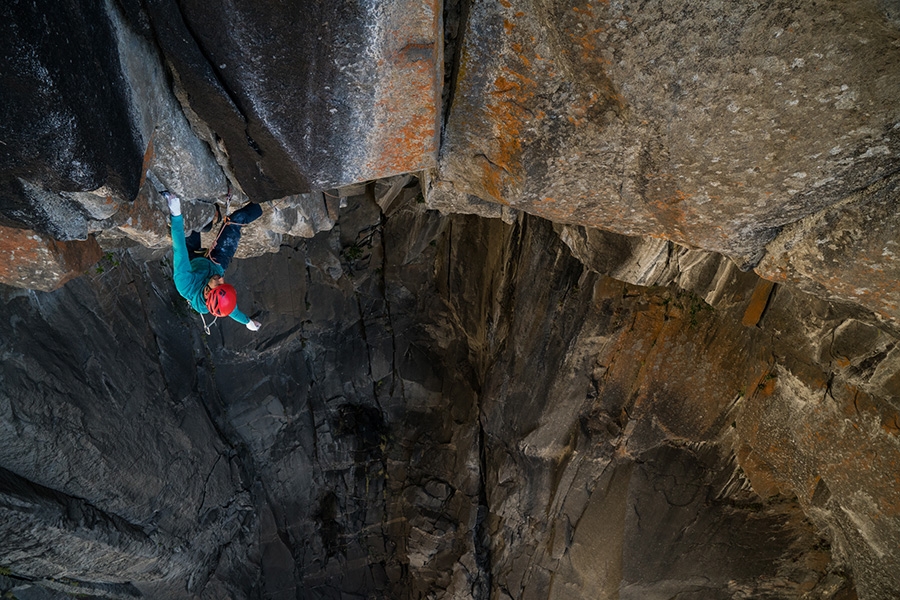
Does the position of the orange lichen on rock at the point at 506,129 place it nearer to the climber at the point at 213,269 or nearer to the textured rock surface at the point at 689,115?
the textured rock surface at the point at 689,115

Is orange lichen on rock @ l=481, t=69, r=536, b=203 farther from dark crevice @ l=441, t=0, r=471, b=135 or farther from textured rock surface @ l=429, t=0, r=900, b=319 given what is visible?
dark crevice @ l=441, t=0, r=471, b=135

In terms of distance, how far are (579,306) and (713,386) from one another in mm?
1715

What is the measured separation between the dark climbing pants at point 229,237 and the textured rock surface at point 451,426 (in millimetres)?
2754

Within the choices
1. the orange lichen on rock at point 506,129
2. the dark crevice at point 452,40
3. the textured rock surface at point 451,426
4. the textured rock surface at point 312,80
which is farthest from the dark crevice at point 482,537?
the dark crevice at point 452,40

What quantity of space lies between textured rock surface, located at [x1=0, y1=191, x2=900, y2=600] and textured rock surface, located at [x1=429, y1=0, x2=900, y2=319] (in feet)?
4.15

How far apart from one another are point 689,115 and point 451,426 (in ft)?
28.2

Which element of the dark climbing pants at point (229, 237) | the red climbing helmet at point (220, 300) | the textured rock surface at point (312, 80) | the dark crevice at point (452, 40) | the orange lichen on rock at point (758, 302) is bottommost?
the red climbing helmet at point (220, 300)

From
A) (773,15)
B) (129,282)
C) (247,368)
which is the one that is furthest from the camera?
(247,368)

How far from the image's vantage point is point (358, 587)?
11.4m

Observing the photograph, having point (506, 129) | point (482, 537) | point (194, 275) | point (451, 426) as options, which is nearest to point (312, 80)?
point (506, 129)

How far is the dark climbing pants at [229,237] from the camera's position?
4.77 metres

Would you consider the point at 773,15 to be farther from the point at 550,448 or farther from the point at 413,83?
the point at 550,448

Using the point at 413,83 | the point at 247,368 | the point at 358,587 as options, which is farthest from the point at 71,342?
the point at 358,587

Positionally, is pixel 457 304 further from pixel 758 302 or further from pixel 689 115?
pixel 689 115
